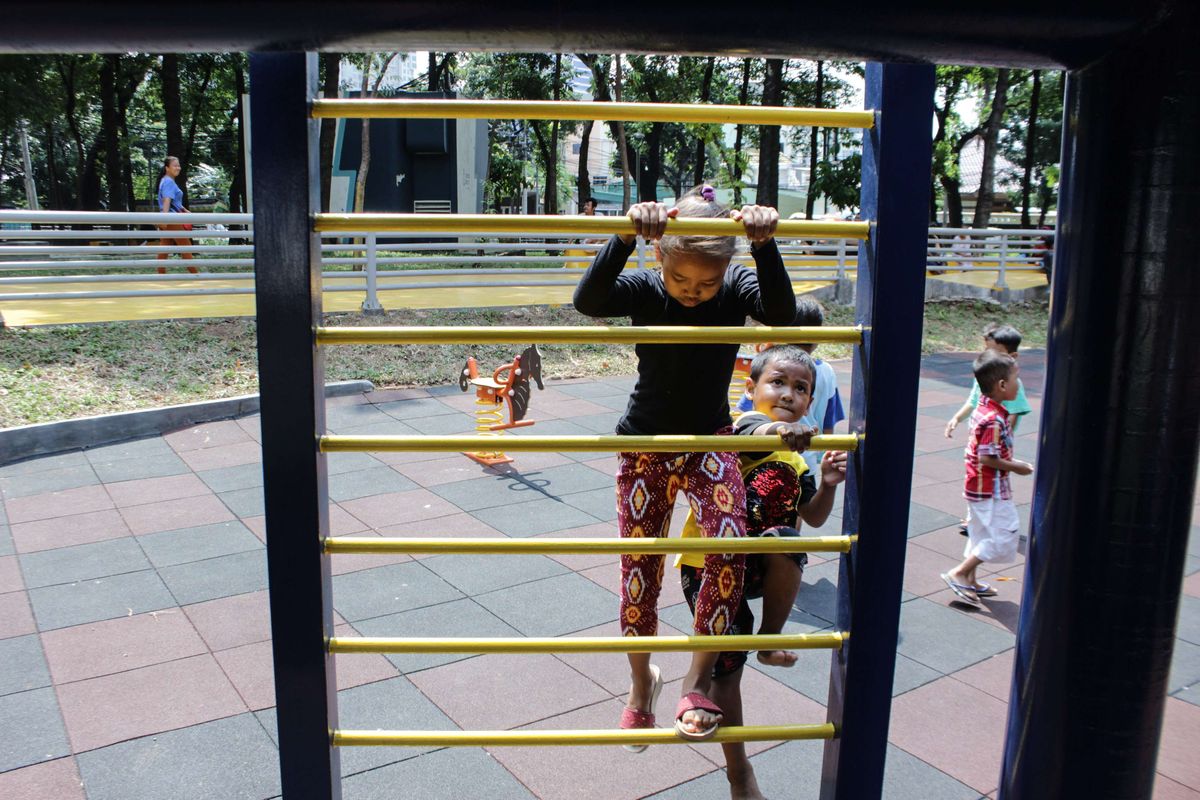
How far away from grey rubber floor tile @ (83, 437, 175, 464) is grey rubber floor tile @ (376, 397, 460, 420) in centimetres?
184

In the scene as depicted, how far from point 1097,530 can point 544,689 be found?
2598mm

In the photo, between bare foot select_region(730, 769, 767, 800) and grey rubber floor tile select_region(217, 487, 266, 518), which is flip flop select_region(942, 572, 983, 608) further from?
grey rubber floor tile select_region(217, 487, 266, 518)

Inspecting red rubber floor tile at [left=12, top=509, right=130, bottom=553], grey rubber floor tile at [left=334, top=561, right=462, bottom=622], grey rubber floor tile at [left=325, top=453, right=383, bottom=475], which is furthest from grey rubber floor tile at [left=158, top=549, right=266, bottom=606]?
grey rubber floor tile at [left=325, top=453, right=383, bottom=475]

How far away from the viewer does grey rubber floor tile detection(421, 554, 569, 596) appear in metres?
4.62

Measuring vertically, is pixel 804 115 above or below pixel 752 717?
above

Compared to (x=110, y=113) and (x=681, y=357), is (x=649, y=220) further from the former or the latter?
(x=110, y=113)

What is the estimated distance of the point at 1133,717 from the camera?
4.37 feet

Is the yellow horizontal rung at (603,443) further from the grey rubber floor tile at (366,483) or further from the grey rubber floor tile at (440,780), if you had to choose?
the grey rubber floor tile at (366,483)

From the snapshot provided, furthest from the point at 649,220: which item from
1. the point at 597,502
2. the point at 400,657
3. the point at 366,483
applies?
the point at 366,483

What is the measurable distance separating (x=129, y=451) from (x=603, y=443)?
235 inches

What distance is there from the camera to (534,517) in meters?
5.64

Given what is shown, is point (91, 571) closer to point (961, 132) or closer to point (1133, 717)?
point (1133, 717)

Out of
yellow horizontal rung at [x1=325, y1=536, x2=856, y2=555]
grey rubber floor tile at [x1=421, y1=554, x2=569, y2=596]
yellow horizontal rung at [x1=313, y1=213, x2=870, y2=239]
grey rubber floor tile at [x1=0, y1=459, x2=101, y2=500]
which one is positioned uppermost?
yellow horizontal rung at [x1=313, y1=213, x2=870, y2=239]

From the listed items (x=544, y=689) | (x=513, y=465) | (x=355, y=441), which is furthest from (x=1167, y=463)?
(x=513, y=465)
